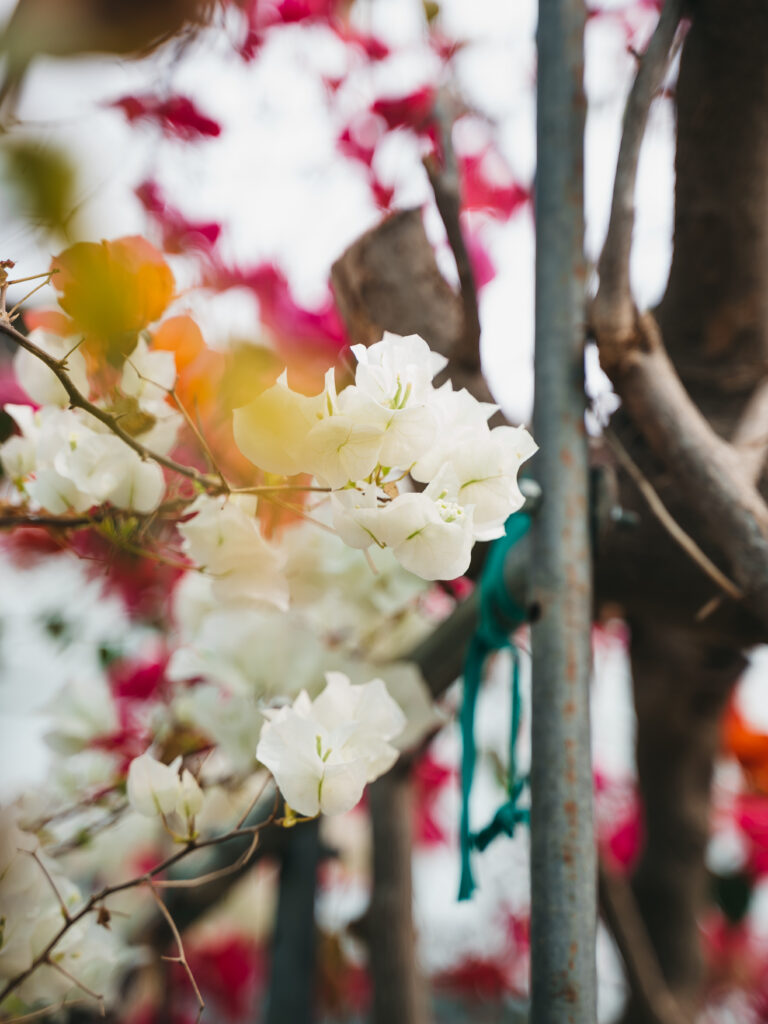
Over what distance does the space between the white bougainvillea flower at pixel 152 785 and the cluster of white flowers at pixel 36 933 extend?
0.30 feet

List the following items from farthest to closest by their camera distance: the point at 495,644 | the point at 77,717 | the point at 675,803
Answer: the point at 675,803 < the point at 77,717 < the point at 495,644

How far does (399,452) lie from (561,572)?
0.20m

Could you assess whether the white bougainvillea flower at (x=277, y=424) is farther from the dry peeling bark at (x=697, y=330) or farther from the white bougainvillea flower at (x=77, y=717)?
the white bougainvillea flower at (x=77, y=717)

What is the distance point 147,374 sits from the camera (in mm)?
479

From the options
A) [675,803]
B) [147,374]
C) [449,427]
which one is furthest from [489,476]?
[675,803]

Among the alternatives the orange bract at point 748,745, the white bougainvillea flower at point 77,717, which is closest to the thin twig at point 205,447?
the white bougainvillea flower at point 77,717

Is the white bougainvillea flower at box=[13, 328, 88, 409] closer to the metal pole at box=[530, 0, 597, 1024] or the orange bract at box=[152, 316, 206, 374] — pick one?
the orange bract at box=[152, 316, 206, 374]

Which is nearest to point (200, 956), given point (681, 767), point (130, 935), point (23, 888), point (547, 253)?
point (130, 935)

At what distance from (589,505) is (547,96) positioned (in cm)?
32

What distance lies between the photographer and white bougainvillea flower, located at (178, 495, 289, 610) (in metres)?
0.45

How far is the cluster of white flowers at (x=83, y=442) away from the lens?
17.9 inches

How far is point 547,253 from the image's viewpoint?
568 millimetres

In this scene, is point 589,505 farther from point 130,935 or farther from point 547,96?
point 130,935

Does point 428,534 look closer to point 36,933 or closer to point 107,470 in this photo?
point 107,470
